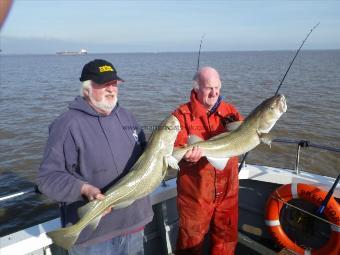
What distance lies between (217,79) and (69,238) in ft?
7.58

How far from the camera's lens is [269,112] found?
154 inches

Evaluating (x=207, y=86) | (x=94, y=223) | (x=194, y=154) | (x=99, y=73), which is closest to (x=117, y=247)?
(x=94, y=223)

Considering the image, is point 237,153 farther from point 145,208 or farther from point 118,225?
point 118,225

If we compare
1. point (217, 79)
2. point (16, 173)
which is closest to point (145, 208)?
point (217, 79)

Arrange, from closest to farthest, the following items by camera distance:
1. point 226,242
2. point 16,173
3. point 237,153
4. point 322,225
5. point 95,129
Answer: point 95,129 < point 237,153 < point 226,242 < point 322,225 < point 16,173

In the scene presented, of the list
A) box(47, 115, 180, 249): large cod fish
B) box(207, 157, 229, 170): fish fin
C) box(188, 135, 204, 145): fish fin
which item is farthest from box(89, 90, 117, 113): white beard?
box(207, 157, 229, 170): fish fin

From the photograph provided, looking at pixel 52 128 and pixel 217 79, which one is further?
pixel 217 79

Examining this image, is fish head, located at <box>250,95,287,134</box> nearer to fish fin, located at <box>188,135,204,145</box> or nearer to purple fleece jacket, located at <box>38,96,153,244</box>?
fish fin, located at <box>188,135,204,145</box>

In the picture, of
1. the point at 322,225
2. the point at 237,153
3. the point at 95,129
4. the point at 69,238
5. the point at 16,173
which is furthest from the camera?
the point at 16,173

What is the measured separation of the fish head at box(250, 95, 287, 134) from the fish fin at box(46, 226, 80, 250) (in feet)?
7.38

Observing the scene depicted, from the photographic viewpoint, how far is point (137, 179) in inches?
125

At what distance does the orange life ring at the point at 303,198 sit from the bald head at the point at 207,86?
1.64 metres

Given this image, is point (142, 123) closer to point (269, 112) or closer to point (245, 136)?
point (245, 136)

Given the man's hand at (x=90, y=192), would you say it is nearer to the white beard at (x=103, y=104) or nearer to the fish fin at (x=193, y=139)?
the white beard at (x=103, y=104)
